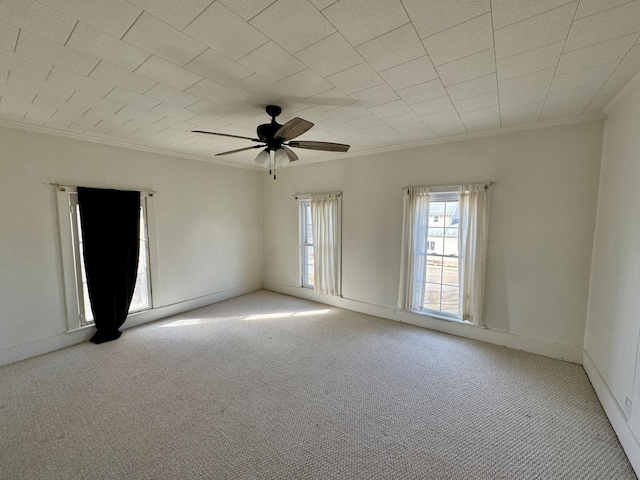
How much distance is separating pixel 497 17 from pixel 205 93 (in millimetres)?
1988

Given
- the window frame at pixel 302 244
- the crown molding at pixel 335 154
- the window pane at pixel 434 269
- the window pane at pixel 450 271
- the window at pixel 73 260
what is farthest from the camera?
the window frame at pixel 302 244

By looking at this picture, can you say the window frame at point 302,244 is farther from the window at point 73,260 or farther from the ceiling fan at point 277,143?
the window at point 73,260

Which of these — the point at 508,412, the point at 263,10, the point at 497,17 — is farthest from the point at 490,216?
the point at 263,10

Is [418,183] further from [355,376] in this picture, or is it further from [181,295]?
[181,295]

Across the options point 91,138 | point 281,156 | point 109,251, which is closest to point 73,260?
point 109,251

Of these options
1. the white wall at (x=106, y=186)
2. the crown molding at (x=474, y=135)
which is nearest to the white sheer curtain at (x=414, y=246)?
the crown molding at (x=474, y=135)

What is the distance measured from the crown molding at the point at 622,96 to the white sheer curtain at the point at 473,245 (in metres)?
1.13

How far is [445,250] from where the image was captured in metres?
3.64

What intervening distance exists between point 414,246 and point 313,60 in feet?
8.88

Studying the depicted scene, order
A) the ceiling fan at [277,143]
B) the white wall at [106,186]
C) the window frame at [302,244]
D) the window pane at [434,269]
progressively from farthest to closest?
the window frame at [302,244], the window pane at [434,269], the white wall at [106,186], the ceiling fan at [277,143]

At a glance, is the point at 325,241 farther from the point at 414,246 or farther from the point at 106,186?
the point at 106,186

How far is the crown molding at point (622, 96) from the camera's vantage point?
195cm

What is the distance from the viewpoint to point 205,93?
2.16m

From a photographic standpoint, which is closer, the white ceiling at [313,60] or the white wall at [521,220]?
the white ceiling at [313,60]
